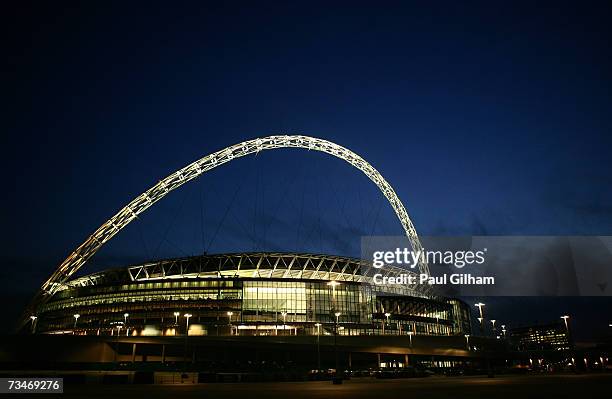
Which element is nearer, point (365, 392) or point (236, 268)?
point (365, 392)

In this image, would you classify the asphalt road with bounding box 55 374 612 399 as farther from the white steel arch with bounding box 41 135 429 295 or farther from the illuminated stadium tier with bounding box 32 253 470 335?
the illuminated stadium tier with bounding box 32 253 470 335

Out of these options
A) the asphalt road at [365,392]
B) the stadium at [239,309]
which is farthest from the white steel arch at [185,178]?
the asphalt road at [365,392]

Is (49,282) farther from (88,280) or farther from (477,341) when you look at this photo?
(477,341)

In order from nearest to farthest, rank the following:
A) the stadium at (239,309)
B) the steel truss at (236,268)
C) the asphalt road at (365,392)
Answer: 1. the asphalt road at (365,392)
2. the stadium at (239,309)
3. the steel truss at (236,268)

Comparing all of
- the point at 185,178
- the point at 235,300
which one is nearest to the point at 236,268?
the point at 235,300

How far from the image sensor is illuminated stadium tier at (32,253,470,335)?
90.7m

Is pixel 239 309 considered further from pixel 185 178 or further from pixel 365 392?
pixel 365 392

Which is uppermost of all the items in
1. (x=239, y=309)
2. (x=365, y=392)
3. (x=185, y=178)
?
(x=185, y=178)

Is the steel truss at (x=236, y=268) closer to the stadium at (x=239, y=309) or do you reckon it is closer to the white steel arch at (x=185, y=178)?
the stadium at (x=239, y=309)

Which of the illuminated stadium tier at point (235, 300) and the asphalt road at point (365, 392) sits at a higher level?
the illuminated stadium tier at point (235, 300)

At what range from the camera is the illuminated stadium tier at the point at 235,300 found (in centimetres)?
9069

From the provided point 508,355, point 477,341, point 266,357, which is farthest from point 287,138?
point 508,355

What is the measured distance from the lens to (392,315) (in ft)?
341

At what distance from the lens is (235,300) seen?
300 feet
